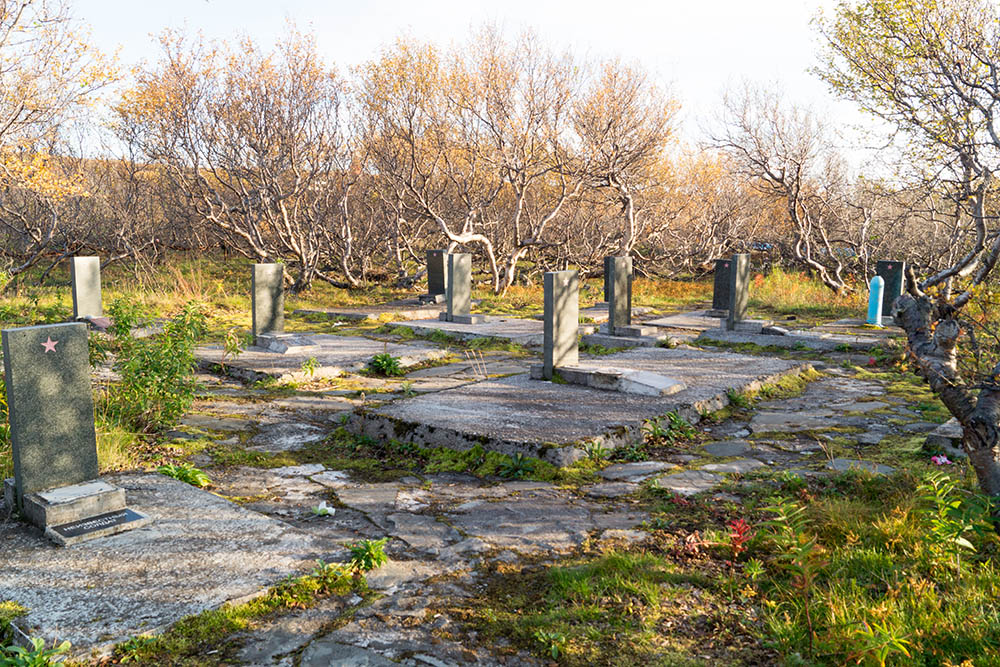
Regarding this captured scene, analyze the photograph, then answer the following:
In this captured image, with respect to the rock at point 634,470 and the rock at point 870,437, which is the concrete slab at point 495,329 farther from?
the rock at point 634,470

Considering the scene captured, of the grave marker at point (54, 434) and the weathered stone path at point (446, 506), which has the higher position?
the grave marker at point (54, 434)

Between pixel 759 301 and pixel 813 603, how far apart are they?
1408cm

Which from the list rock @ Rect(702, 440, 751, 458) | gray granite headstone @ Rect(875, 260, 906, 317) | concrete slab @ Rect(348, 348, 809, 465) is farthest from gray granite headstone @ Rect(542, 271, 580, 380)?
gray granite headstone @ Rect(875, 260, 906, 317)

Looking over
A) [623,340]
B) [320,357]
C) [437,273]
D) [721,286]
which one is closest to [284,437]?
[320,357]

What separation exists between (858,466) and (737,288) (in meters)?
7.29

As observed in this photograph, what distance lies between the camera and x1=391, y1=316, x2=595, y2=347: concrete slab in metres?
11.0

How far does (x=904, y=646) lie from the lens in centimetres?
249

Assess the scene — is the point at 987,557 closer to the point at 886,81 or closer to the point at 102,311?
the point at 886,81

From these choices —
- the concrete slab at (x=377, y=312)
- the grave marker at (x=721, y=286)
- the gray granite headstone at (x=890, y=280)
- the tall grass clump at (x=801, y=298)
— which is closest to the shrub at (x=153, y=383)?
the concrete slab at (x=377, y=312)

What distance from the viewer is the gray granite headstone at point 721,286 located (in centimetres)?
1498

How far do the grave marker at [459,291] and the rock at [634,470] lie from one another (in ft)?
25.3

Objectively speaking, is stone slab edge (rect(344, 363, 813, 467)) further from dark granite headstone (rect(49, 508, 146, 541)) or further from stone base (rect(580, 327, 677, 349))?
stone base (rect(580, 327, 677, 349))

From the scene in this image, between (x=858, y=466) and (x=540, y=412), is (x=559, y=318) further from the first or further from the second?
(x=858, y=466)

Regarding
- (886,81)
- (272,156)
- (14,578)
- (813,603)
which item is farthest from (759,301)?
(14,578)
